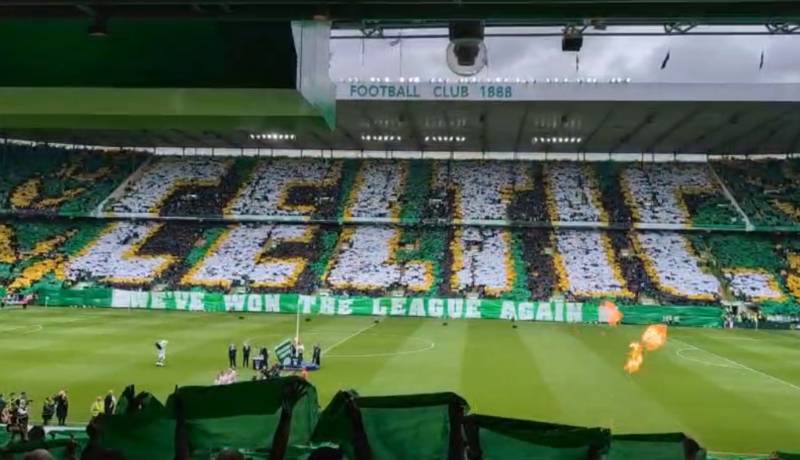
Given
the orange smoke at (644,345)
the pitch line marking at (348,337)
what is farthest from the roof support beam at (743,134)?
the pitch line marking at (348,337)

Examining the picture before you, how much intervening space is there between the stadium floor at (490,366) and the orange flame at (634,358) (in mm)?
497

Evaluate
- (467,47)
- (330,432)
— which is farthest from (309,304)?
(330,432)

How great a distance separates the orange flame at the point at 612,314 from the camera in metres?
54.8

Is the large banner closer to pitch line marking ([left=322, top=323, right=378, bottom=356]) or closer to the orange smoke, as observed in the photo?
pitch line marking ([left=322, top=323, right=378, bottom=356])

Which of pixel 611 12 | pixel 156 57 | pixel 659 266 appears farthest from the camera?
pixel 659 266

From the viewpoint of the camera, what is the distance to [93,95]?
24.5 ft

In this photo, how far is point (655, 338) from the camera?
4506cm

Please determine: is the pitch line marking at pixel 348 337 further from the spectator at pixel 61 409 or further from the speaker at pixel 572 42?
the speaker at pixel 572 42

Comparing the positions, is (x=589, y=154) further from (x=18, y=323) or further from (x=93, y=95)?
(x=93, y=95)

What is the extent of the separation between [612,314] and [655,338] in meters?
9.79

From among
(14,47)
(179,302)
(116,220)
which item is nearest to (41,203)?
(116,220)

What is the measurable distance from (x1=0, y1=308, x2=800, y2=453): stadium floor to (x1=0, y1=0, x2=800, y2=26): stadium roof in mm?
16836

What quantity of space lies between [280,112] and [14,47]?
2858 mm

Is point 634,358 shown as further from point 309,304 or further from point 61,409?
point 309,304
